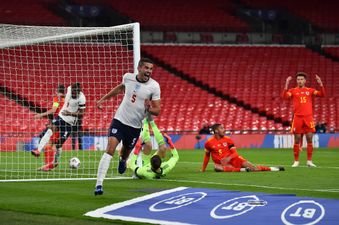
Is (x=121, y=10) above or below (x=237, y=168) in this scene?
above

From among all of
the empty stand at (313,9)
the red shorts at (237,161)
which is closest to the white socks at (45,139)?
the red shorts at (237,161)

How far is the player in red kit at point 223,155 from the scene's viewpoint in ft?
55.5

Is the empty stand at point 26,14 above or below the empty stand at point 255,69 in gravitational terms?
above

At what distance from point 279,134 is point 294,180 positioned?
1848 centimetres

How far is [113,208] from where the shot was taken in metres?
10.2

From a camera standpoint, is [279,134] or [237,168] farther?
[279,134]

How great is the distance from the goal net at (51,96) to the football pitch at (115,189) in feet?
6.47

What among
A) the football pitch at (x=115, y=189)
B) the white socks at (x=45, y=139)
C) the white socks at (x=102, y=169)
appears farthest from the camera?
the white socks at (x=45, y=139)

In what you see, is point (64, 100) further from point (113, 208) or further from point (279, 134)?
point (279, 134)

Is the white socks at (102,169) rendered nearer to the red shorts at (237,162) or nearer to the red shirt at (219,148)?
the red shirt at (219,148)

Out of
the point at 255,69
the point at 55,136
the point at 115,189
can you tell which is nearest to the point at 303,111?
the point at 55,136

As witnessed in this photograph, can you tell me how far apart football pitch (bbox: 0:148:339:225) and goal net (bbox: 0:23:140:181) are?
1.97 meters

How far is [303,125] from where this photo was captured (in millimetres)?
18625

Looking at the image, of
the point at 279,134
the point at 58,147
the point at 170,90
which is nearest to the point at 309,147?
the point at 58,147
